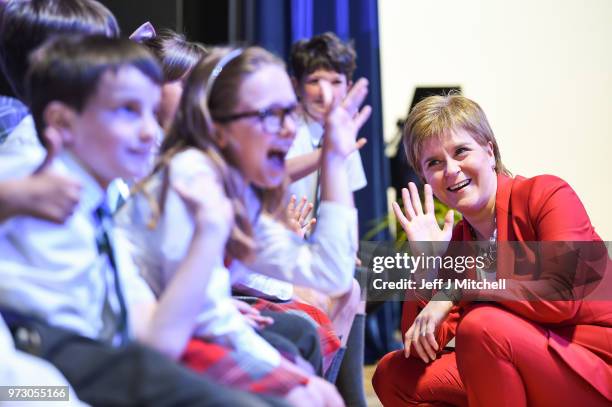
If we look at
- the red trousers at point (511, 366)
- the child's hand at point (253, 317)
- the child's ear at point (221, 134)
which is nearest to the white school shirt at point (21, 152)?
the child's ear at point (221, 134)

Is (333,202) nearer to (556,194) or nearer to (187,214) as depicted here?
(187,214)

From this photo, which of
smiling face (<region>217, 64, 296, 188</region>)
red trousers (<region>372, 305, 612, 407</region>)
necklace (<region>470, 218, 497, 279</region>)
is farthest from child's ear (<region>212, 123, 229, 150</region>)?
necklace (<region>470, 218, 497, 279</region>)

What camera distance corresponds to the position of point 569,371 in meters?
1.74

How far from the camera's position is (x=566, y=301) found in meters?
1.73

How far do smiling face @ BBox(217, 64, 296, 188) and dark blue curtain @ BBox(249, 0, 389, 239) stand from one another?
111 inches

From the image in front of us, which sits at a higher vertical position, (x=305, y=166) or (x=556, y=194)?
(x=305, y=166)

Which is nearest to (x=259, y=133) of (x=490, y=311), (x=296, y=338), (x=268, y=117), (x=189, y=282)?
(x=268, y=117)

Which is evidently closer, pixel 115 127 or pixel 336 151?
pixel 115 127

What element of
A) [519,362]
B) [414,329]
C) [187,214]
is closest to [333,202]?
[187,214]

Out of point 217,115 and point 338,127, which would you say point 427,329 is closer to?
point 338,127

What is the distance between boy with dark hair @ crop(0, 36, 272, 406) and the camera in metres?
0.97

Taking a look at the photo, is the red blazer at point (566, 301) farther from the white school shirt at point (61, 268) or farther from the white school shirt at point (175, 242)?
the white school shirt at point (61, 268)

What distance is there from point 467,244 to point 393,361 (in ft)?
1.16

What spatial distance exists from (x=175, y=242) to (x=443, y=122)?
1045mm
